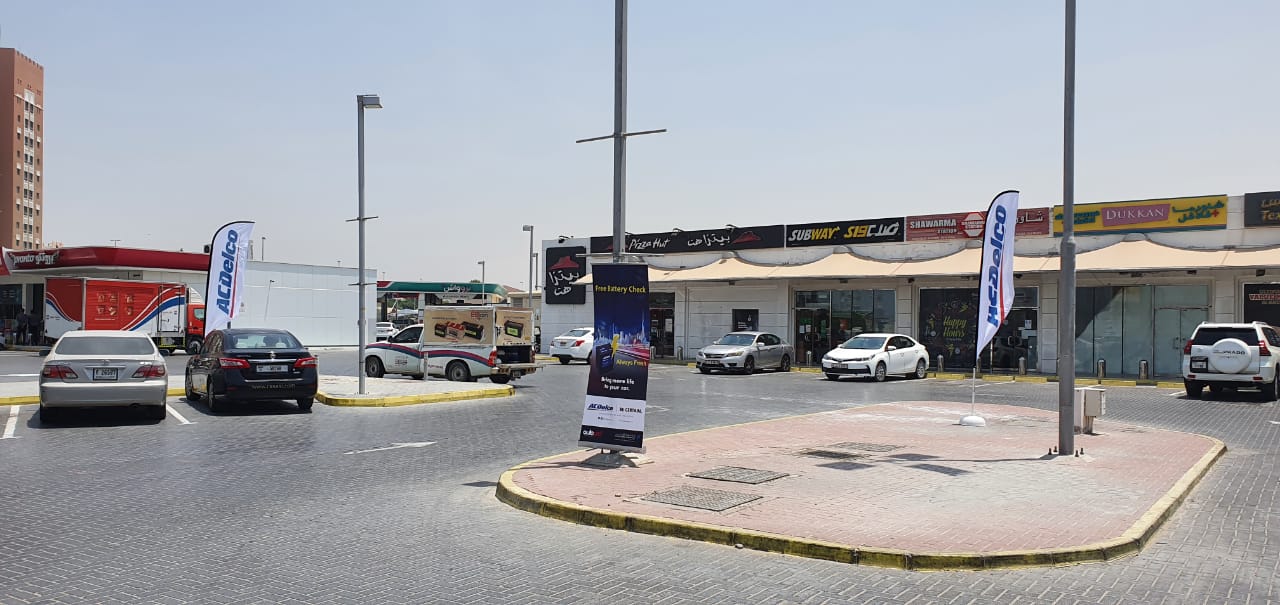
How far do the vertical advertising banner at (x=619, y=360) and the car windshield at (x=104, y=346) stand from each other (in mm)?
8770

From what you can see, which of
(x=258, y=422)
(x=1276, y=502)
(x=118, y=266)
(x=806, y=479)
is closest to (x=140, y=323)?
(x=118, y=266)

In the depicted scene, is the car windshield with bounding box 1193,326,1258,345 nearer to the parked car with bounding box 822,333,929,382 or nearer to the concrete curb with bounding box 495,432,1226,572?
the parked car with bounding box 822,333,929,382

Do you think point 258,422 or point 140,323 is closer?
point 258,422

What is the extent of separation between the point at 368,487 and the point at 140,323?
111ft

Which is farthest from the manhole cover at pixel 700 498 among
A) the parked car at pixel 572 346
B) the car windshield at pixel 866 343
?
the parked car at pixel 572 346

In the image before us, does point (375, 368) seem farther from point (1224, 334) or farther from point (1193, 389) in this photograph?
point (1224, 334)

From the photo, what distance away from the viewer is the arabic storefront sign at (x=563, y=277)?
4316cm

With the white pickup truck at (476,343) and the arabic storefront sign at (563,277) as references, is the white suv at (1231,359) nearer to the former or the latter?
the white pickup truck at (476,343)

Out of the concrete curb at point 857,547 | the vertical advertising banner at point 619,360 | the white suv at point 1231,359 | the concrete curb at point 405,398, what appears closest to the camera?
the concrete curb at point 857,547

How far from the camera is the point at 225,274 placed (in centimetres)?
2256

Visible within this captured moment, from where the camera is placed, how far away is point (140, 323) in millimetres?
38125

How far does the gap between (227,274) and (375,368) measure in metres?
4.47

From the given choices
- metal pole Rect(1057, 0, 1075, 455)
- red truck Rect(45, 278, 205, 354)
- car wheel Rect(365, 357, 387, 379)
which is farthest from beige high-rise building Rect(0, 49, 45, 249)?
metal pole Rect(1057, 0, 1075, 455)

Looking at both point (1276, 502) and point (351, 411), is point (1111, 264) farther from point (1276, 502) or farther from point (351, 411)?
point (351, 411)
